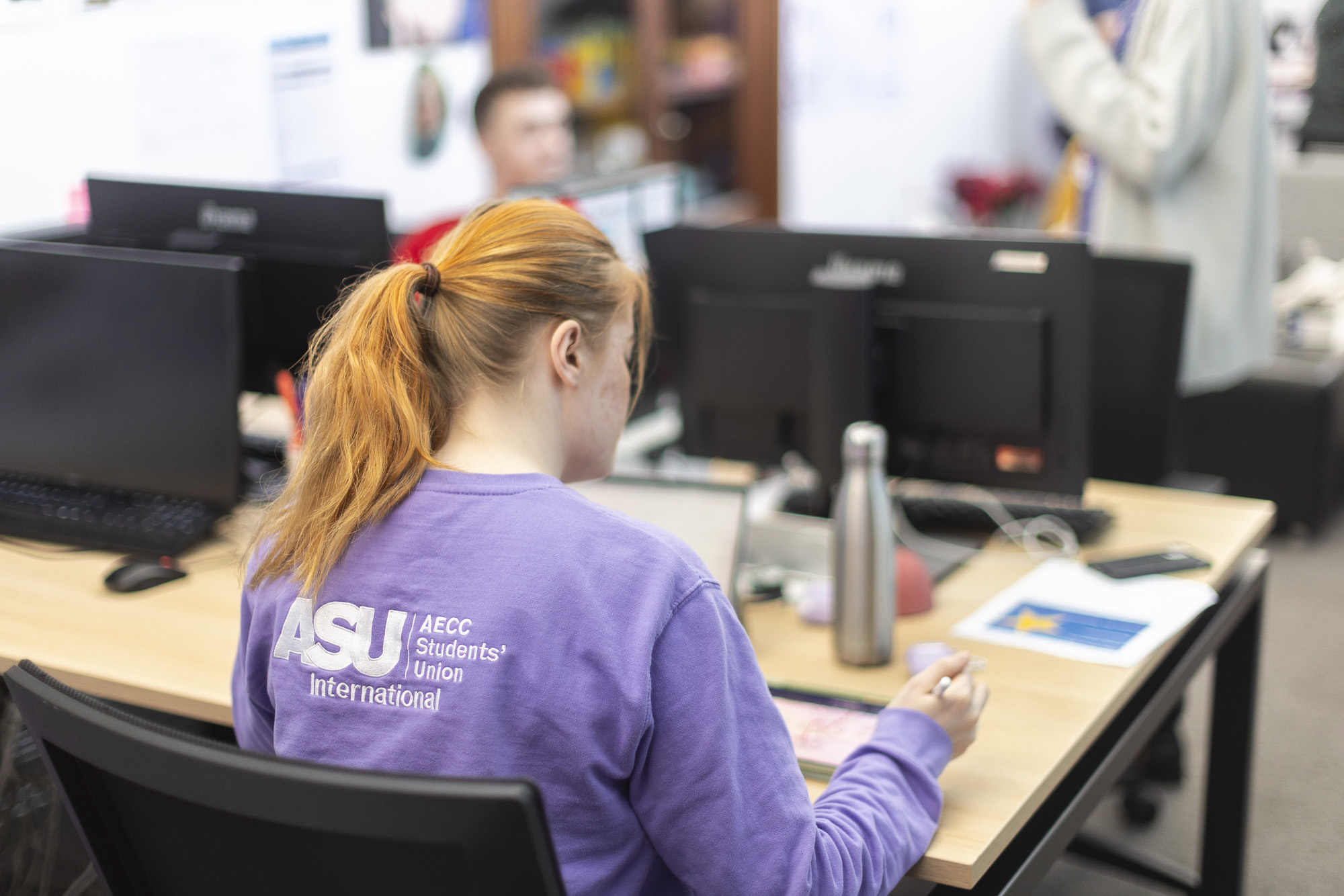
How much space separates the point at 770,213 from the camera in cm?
463

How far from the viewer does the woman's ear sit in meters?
1.04

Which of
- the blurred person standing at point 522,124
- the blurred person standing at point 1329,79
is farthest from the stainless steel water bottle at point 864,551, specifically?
the blurred person standing at point 522,124

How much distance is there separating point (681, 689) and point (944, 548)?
992mm

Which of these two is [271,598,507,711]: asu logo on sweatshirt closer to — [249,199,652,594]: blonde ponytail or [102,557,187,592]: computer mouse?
[249,199,652,594]: blonde ponytail

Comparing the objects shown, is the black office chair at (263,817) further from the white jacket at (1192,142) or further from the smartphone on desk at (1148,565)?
the white jacket at (1192,142)

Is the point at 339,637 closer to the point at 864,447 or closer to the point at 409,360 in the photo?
the point at 409,360

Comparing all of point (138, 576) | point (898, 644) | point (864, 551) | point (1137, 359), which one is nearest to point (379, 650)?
point (864, 551)

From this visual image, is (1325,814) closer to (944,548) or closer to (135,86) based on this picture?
(944,548)

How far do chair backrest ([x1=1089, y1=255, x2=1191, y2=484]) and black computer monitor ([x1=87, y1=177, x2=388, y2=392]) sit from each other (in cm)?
110

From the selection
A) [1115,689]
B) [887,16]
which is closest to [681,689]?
[1115,689]

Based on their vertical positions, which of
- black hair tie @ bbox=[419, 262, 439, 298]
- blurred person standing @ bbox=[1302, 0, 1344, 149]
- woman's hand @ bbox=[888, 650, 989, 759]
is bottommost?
woman's hand @ bbox=[888, 650, 989, 759]

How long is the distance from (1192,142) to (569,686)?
183 centimetres

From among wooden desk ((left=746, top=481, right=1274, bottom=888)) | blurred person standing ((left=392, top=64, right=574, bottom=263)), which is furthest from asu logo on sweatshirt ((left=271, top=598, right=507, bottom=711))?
blurred person standing ((left=392, top=64, right=574, bottom=263))

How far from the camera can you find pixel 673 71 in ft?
13.7
